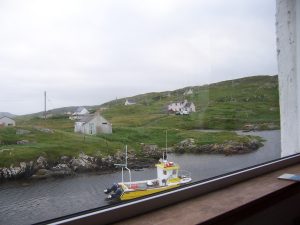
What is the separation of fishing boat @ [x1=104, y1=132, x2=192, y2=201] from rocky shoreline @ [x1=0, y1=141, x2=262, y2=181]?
0.04 meters

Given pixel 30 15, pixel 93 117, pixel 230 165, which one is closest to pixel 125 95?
pixel 93 117

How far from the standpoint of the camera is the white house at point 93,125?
118cm

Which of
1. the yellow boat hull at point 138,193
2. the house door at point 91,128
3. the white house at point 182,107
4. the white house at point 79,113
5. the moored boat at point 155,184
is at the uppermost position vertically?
the white house at point 182,107

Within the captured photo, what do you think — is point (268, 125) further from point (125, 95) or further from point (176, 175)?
point (125, 95)

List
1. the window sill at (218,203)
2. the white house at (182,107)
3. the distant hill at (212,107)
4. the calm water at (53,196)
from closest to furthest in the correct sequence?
the calm water at (53,196) → the window sill at (218,203) → the distant hill at (212,107) → the white house at (182,107)

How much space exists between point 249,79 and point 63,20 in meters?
1.40

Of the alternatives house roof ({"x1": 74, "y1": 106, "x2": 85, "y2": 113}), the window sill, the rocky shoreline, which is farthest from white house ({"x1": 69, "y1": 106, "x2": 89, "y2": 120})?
the window sill

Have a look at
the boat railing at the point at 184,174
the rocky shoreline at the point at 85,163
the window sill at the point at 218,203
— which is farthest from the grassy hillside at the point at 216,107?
the window sill at the point at 218,203

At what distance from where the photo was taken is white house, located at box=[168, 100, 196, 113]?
146 cm

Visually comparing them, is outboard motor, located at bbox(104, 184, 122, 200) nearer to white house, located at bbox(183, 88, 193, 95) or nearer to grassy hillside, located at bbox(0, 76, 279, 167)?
grassy hillside, located at bbox(0, 76, 279, 167)

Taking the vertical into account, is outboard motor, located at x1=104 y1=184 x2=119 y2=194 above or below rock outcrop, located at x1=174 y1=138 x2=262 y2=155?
below

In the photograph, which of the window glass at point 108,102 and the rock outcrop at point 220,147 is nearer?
the window glass at point 108,102

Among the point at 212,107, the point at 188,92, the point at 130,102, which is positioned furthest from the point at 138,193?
the point at 212,107

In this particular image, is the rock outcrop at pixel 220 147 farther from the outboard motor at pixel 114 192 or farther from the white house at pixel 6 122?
the white house at pixel 6 122
